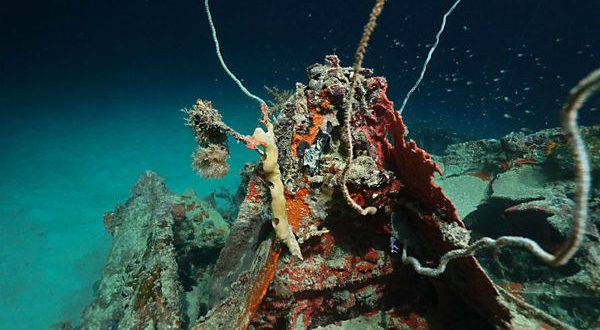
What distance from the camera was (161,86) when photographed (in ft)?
120

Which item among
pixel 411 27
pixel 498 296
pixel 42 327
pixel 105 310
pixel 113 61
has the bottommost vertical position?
pixel 42 327

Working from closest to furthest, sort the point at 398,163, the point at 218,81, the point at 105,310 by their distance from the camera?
1. the point at 398,163
2. the point at 105,310
3. the point at 218,81

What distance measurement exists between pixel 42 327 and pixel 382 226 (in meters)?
13.3

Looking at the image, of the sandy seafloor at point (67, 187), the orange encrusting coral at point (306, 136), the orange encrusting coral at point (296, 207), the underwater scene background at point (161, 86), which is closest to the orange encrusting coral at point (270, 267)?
the orange encrusting coral at point (296, 207)

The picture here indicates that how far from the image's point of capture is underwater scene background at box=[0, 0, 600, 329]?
13.2m

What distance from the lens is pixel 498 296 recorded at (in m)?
2.12

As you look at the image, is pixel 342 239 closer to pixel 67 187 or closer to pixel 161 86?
pixel 67 187

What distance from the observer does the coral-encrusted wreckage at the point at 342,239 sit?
222cm

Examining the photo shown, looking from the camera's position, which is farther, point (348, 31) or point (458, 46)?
point (458, 46)

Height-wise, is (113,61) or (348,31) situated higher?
(348,31)

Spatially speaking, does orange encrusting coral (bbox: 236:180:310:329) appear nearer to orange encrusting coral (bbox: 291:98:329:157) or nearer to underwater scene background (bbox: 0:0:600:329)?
orange encrusting coral (bbox: 291:98:329:157)

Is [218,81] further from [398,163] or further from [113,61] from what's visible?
[398,163]

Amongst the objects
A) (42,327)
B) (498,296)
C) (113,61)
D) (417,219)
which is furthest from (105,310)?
(113,61)

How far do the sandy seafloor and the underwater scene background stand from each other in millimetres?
80
